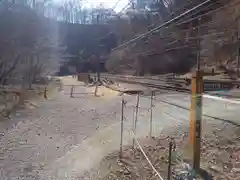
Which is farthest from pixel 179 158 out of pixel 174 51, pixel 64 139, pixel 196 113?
pixel 174 51

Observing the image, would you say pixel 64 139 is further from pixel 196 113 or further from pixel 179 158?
pixel 196 113

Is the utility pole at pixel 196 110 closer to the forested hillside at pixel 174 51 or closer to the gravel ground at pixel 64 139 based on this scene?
the gravel ground at pixel 64 139

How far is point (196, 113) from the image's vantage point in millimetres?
4840

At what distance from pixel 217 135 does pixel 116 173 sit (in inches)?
110

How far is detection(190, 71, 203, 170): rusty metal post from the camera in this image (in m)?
4.64

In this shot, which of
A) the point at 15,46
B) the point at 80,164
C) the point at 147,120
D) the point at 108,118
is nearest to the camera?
the point at 80,164

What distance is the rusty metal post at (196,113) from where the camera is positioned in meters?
4.64

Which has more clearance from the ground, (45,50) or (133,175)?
(45,50)

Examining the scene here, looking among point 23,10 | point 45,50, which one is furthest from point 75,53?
point 23,10

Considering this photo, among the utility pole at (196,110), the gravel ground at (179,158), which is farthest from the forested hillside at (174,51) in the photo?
the utility pole at (196,110)

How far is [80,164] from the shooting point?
7055 mm

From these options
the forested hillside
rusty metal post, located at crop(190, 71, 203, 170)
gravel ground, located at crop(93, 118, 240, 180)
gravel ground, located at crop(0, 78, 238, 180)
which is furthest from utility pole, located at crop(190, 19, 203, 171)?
the forested hillside

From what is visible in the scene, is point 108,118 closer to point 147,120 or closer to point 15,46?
point 147,120

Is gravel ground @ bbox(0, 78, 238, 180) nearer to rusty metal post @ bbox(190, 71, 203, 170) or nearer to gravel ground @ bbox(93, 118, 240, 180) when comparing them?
gravel ground @ bbox(93, 118, 240, 180)
